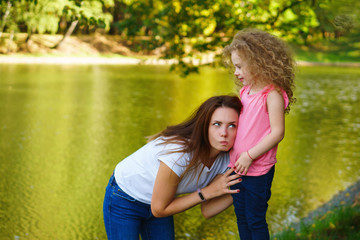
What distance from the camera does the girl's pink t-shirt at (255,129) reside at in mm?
2520

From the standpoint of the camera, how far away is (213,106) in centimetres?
248

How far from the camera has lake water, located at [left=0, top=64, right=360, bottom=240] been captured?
6.45 m

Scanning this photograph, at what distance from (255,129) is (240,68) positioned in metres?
0.34

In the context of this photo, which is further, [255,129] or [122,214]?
[122,214]

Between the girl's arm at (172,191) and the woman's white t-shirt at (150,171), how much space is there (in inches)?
2.1

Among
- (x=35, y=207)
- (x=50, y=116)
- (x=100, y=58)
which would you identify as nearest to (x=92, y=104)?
(x=50, y=116)

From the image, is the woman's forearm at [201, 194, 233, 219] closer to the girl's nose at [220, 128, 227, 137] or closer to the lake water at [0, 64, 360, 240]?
the girl's nose at [220, 128, 227, 137]

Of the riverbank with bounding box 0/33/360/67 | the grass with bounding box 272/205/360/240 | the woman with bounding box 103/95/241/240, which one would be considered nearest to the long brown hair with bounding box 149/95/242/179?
the woman with bounding box 103/95/241/240

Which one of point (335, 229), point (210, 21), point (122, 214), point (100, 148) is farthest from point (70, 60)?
point (122, 214)

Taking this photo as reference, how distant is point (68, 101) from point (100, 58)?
2060 centimetres

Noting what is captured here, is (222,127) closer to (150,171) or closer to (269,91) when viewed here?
(269,91)

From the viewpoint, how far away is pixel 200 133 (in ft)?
8.23

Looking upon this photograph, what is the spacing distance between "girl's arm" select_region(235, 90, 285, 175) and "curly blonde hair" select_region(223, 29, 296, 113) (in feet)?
0.28

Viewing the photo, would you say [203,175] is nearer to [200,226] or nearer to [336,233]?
[336,233]
